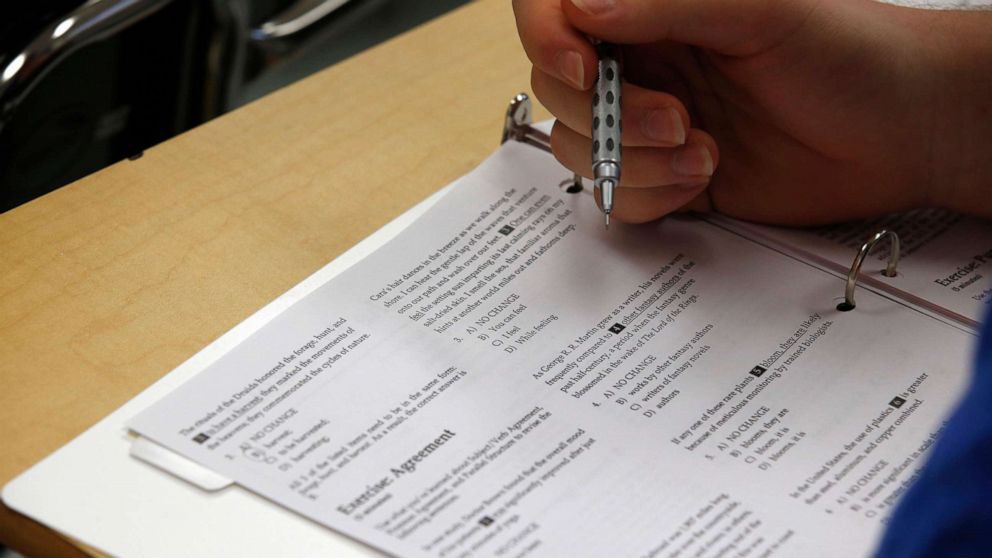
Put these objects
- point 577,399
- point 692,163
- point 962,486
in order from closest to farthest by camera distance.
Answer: point 962,486
point 577,399
point 692,163

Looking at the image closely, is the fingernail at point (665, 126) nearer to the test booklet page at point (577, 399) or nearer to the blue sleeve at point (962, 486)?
the test booklet page at point (577, 399)

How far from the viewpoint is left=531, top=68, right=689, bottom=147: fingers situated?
629mm

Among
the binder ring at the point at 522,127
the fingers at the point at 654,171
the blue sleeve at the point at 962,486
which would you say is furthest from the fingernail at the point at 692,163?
the blue sleeve at the point at 962,486

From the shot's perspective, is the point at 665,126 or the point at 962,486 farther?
the point at 665,126

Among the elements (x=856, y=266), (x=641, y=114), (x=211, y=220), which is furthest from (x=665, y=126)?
(x=211, y=220)

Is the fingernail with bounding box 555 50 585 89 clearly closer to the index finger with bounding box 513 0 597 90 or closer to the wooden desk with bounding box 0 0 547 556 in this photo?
the index finger with bounding box 513 0 597 90

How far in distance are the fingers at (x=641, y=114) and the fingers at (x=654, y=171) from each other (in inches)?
0.5

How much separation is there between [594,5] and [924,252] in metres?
0.25

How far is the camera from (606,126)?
0.62m

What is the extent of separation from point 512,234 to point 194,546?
0.28 meters

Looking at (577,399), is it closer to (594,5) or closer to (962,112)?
(594,5)

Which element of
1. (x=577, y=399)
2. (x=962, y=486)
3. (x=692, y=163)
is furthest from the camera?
(x=692, y=163)

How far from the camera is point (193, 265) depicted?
0.65m

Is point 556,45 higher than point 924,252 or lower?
higher
